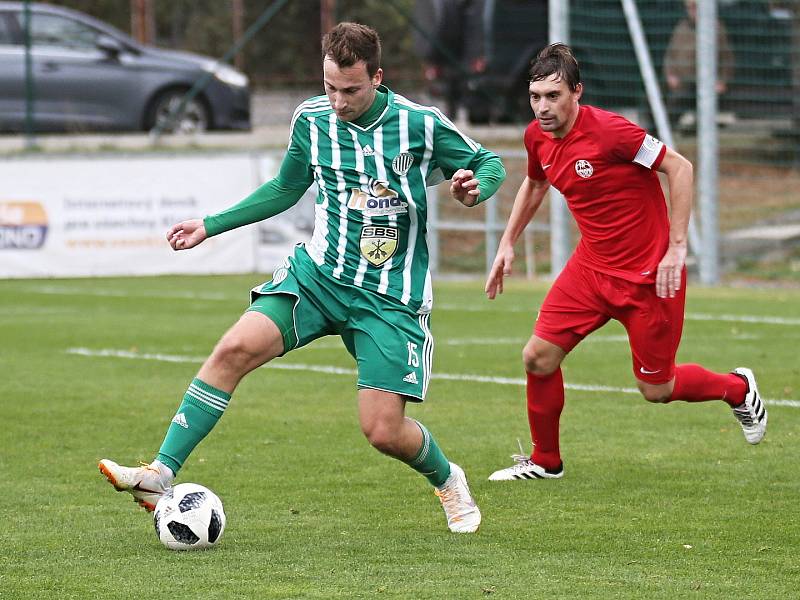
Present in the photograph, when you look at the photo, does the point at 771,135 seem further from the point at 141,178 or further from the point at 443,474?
the point at 443,474

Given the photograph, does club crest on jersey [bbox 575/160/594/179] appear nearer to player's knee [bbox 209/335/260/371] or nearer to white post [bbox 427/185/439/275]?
player's knee [bbox 209/335/260/371]

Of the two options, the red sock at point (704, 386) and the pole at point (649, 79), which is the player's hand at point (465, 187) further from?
the pole at point (649, 79)

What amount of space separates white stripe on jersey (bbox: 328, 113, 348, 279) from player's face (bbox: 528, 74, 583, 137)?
3.30 ft

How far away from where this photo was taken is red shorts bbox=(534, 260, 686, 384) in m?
Answer: 6.82

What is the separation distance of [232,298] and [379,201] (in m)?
10.3

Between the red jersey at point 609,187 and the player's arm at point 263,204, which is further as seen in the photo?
the red jersey at point 609,187

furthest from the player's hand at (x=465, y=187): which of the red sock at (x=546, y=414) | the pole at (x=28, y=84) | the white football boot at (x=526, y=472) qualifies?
the pole at (x=28, y=84)

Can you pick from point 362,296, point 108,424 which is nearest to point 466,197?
point 362,296

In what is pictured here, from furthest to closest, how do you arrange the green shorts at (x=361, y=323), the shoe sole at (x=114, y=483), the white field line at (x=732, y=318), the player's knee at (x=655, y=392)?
the white field line at (x=732, y=318) < the player's knee at (x=655, y=392) < the green shorts at (x=361, y=323) < the shoe sole at (x=114, y=483)

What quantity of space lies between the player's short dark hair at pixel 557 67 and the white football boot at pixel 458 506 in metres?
1.75

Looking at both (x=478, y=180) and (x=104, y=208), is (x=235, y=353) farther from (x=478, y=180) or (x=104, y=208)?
(x=104, y=208)

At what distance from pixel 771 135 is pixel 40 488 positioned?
1546 centimetres

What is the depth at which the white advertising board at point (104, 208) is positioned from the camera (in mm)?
18141

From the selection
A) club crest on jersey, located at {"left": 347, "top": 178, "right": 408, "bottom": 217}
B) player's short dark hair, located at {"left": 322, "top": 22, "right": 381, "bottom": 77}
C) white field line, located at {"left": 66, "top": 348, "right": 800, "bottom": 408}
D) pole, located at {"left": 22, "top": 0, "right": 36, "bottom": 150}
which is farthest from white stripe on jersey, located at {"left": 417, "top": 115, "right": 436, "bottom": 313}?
pole, located at {"left": 22, "top": 0, "right": 36, "bottom": 150}
